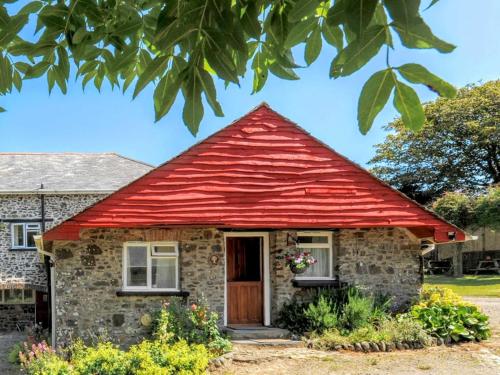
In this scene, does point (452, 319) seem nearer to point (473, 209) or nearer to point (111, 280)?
point (111, 280)

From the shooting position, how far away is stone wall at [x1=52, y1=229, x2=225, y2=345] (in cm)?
1207

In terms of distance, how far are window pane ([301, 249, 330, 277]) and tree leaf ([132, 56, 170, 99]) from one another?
38.1ft

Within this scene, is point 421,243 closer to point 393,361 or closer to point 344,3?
point 393,361

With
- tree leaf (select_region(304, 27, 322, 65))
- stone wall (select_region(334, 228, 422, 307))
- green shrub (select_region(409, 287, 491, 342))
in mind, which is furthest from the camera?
stone wall (select_region(334, 228, 422, 307))

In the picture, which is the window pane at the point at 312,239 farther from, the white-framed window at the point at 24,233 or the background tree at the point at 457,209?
the background tree at the point at 457,209

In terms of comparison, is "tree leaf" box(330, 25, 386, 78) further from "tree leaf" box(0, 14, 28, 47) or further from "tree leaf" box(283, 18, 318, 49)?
"tree leaf" box(0, 14, 28, 47)

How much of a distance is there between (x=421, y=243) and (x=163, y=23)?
527 inches

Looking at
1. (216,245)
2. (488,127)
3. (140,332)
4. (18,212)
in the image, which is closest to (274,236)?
(216,245)

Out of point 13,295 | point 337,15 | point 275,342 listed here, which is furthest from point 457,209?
point 337,15

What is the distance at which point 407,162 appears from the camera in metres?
43.4

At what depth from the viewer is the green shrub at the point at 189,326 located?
11.0 metres

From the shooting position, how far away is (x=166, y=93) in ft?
5.68

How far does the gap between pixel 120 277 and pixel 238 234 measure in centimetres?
294

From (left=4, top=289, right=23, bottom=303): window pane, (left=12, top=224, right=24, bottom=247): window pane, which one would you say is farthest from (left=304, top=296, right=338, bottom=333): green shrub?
(left=4, top=289, right=23, bottom=303): window pane
